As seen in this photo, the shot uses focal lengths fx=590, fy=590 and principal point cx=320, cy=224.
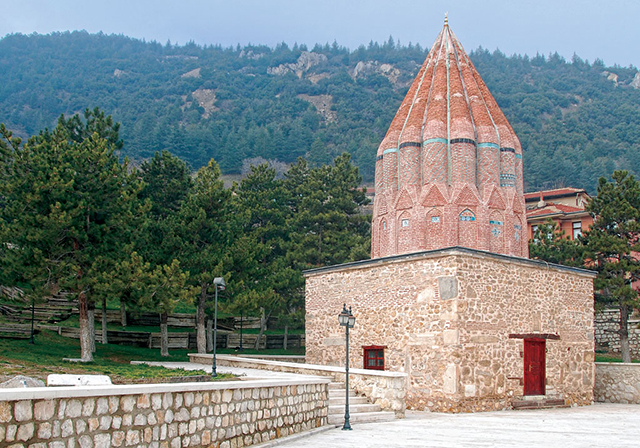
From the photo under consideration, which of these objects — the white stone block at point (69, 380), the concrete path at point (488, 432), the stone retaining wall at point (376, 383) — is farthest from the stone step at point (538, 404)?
the white stone block at point (69, 380)

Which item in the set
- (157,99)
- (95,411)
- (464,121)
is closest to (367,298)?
(464,121)

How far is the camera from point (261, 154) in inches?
3679

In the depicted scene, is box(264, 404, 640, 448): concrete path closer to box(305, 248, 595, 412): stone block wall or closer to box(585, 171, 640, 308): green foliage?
box(305, 248, 595, 412): stone block wall

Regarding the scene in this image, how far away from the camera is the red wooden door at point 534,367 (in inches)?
643

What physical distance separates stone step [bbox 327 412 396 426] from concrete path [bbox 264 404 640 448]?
309 millimetres

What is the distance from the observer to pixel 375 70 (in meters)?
140

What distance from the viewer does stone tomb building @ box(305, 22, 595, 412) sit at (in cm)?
1518

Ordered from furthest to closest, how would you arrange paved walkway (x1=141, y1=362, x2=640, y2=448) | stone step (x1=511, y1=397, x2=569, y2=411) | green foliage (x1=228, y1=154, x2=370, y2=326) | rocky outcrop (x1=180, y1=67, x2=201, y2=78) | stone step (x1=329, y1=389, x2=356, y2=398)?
rocky outcrop (x1=180, y1=67, x2=201, y2=78)
green foliage (x1=228, y1=154, x2=370, y2=326)
stone step (x1=511, y1=397, x2=569, y2=411)
stone step (x1=329, y1=389, x2=356, y2=398)
paved walkway (x1=141, y1=362, x2=640, y2=448)

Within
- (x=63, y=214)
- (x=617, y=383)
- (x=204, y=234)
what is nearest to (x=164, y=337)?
(x=204, y=234)

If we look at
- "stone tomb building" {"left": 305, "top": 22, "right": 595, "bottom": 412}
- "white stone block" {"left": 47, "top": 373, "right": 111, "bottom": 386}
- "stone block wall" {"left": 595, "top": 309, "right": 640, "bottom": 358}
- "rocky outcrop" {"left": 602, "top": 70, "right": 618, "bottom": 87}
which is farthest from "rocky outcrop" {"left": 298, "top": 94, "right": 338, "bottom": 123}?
"white stone block" {"left": 47, "top": 373, "right": 111, "bottom": 386}

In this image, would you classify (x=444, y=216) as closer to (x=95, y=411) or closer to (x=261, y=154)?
(x=95, y=411)

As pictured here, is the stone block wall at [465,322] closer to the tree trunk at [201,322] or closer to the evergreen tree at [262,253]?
the evergreen tree at [262,253]

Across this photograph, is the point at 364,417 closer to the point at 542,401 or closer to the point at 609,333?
the point at 542,401

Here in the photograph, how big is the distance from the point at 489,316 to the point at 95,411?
11.8 m
